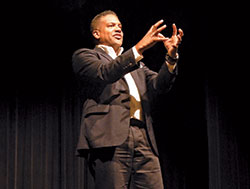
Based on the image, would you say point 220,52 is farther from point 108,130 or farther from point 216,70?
point 108,130

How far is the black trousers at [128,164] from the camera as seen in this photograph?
1783mm

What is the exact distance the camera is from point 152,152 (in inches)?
74.8

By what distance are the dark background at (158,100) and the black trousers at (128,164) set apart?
148cm

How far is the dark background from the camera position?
3.23 m

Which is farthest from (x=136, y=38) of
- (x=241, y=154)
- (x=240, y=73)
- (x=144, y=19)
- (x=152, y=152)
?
(x=152, y=152)

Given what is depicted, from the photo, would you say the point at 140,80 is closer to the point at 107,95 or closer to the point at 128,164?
the point at 107,95

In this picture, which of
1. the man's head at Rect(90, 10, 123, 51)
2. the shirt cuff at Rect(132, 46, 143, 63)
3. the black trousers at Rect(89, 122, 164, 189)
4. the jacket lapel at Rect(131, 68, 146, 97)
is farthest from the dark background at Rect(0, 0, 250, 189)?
the shirt cuff at Rect(132, 46, 143, 63)

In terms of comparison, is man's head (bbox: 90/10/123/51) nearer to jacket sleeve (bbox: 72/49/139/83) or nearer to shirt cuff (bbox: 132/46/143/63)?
jacket sleeve (bbox: 72/49/139/83)

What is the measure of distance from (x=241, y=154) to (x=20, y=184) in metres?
1.80

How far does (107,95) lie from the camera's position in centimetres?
188

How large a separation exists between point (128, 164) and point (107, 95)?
332 millimetres

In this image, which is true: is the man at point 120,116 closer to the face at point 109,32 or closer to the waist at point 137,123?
the waist at point 137,123

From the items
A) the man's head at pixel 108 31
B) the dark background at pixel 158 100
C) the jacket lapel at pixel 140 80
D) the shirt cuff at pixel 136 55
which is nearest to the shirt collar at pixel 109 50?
the man's head at pixel 108 31

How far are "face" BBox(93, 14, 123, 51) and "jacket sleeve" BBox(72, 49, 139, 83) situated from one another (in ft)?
0.50
